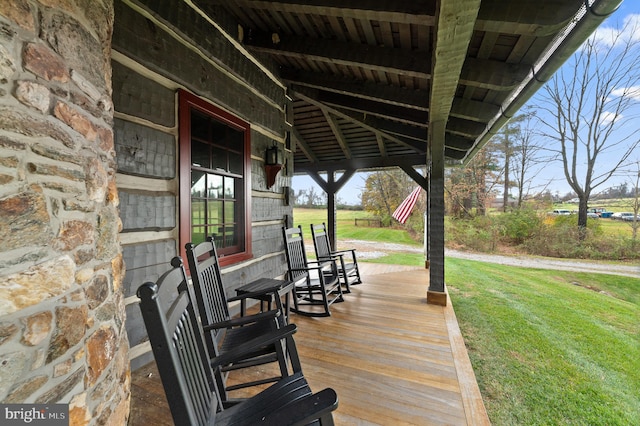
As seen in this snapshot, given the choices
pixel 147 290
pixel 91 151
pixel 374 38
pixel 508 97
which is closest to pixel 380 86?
pixel 374 38

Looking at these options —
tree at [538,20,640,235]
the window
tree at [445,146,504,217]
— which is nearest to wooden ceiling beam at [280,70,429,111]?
the window

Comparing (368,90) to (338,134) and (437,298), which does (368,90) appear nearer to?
(338,134)

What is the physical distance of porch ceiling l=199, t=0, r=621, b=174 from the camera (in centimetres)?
142

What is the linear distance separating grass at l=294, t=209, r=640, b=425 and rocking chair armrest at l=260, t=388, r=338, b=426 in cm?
178

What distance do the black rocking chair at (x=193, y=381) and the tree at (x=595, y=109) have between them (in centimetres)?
1142

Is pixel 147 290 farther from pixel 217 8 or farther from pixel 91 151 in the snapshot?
pixel 217 8

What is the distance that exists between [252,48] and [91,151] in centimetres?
240

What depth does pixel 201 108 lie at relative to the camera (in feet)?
7.52

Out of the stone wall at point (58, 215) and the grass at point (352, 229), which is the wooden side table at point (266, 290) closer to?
the stone wall at point (58, 215)

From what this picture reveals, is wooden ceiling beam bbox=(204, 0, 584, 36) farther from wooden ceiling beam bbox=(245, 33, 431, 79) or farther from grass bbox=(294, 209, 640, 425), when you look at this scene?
grass bbox=(294, 209, 640, 425)

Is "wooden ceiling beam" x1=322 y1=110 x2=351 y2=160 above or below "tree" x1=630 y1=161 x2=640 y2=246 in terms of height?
above

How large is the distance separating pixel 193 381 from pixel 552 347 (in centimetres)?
384

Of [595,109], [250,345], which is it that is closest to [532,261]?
[595,109]

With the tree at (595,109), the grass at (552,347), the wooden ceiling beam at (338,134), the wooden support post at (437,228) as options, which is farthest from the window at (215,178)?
the tree at (595,109)
